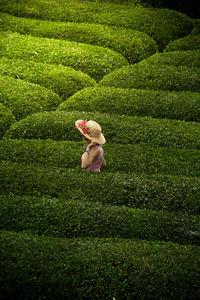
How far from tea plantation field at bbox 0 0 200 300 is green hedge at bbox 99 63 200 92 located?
0.03m

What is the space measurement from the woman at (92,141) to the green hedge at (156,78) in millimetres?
4760

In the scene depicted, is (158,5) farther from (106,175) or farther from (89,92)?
(106,175)

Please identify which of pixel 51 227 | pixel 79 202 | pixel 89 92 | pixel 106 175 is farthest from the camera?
pixel 89 92

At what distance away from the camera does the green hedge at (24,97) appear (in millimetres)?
10094

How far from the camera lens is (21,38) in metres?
13.7

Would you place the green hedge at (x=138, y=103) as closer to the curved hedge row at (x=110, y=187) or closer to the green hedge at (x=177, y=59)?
the green hedge at (x=177, y=59)

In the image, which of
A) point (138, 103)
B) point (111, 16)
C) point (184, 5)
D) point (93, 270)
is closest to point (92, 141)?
point (93, 270)

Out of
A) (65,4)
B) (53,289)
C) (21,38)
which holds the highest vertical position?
(65,4)

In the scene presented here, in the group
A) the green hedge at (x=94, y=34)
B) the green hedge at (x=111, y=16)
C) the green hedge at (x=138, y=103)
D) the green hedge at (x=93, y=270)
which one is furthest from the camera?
the green hedge at (x=111, y=16)

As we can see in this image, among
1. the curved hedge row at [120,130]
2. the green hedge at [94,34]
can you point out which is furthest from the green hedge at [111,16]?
the curved hedge row at [120,130]

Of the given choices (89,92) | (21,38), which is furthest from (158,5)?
(89,92)

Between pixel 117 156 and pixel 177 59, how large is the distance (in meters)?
6.13

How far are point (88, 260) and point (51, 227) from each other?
3.33 ft

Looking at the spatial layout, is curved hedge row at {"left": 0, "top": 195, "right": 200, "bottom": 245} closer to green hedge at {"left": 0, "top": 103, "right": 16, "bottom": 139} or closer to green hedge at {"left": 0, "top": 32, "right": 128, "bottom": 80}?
green hedge at {"left": 0, "top": 103, "right": 16, "bottom": 139}
